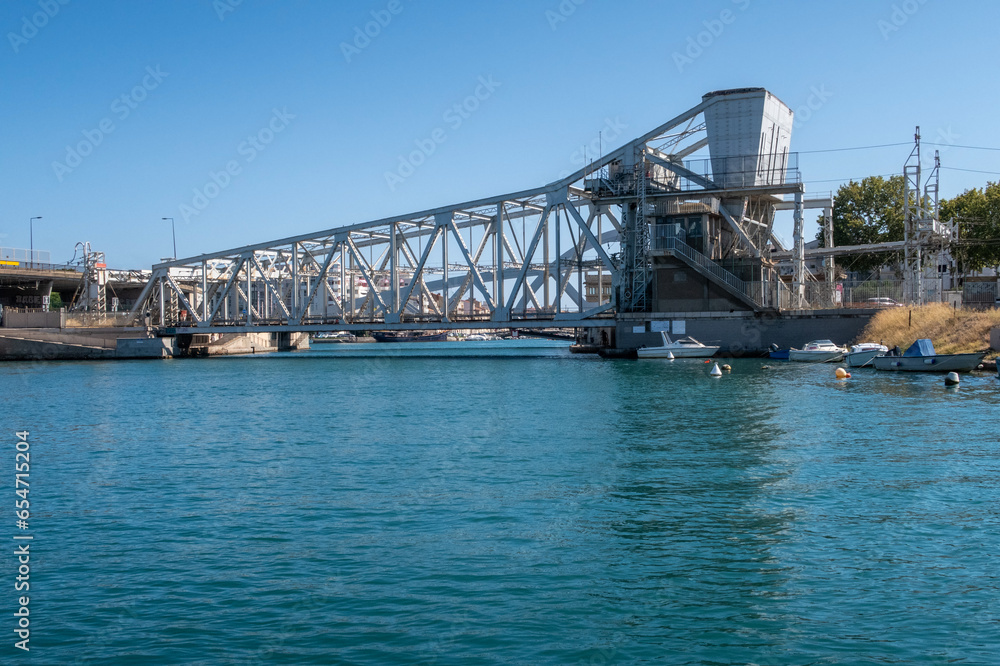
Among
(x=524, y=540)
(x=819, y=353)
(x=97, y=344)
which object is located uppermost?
(x=97, y=344)

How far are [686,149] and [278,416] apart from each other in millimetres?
51884

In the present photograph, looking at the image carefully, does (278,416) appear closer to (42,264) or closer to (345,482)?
(345,482)

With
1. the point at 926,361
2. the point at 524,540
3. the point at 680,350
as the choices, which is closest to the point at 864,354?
the point at 926,361

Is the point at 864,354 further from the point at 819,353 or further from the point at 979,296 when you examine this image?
the point at 979,296

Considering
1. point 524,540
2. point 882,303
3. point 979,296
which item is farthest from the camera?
point 882,303

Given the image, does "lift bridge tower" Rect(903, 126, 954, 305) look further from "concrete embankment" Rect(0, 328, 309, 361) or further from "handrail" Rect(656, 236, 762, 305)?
"concrete embankment" Rect(0, 328, 309, 361)

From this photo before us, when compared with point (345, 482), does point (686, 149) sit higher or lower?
higher

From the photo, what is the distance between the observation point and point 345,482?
20422 mm

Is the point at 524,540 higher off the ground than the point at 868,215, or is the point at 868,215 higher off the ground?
the point at 868,215

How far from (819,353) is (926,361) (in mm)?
13377

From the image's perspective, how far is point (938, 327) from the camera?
54.2m

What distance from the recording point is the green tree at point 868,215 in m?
93.4

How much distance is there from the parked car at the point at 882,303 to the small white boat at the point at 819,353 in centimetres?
654

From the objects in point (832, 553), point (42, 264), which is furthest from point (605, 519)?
point (42, 264)
